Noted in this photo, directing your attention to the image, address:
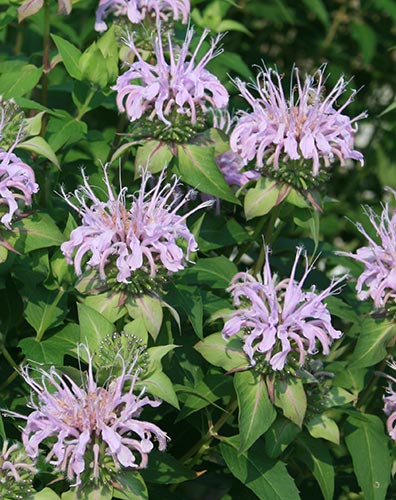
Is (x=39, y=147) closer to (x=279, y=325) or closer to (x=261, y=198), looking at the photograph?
(x=261, y=198)

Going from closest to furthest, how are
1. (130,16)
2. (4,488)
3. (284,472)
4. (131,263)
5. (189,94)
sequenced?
(4,488), (131,263), (284,472), (189,94), (130,16)

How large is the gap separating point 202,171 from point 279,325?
1.44ft

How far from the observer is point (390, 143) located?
4.25 m

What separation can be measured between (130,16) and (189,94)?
38 centimetres

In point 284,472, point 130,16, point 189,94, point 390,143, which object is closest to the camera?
point 284,472

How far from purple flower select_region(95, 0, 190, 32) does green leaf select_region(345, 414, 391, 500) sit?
3.74ft

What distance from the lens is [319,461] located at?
2.10 metres

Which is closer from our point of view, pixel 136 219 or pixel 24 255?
pixel 136 219

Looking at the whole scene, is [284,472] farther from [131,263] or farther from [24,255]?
[24,255]

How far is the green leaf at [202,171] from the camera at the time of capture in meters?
2.14

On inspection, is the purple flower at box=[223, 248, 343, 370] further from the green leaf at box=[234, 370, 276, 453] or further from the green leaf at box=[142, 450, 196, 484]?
the green leaf at box=[142, 450, 196, 484]

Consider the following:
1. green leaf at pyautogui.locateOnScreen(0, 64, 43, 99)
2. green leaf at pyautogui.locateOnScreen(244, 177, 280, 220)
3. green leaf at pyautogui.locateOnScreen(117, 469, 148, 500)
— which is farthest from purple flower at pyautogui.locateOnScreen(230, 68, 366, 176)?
green leaf at pyautogui.locateOnScreen(117, 469, 148, 500)

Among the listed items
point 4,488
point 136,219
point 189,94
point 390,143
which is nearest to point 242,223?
point 189,94

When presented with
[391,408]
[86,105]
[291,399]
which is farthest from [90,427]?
[86,105]
